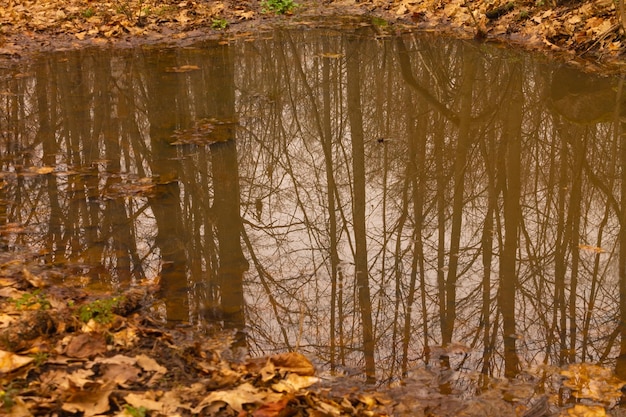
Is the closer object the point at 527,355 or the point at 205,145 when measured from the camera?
the point at 527,355

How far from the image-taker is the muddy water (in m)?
5.20

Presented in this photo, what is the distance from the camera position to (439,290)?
5.64 m

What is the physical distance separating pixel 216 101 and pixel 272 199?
11.3ft

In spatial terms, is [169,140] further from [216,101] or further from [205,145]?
[216,101]

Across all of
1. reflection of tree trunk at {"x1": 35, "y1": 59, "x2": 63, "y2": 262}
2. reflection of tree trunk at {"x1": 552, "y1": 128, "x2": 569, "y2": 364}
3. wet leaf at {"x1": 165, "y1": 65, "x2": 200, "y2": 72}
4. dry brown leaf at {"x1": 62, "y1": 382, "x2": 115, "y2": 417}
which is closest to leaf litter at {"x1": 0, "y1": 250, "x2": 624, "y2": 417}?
dry brown leaf at {"x1": 62, "y1": 382, "x2": 115, "y2": 417}

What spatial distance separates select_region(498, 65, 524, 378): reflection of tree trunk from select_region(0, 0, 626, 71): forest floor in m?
2.34

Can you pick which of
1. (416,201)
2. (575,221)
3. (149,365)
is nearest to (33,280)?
(149,365)

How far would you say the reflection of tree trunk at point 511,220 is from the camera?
4902 millimetres

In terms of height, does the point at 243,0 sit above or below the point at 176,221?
above

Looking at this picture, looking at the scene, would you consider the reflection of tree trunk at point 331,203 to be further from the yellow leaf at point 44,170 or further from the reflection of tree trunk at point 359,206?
the yellow leaf at point 44,170

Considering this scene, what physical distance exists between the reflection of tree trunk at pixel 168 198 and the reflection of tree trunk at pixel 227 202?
0.34 meters

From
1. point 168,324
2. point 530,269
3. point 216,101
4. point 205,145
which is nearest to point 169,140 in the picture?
point 205,145

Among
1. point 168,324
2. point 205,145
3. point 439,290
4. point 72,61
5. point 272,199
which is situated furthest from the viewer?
point 72,61

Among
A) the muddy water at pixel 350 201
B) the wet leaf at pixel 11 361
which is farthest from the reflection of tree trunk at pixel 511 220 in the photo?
the wet leaf at pixel 11 361
